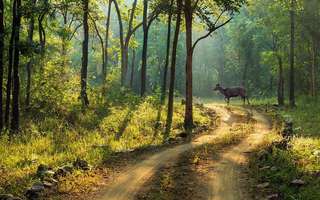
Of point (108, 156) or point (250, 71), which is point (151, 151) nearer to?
point (108, 156)

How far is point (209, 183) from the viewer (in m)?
13.8

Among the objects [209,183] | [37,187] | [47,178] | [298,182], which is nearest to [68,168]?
[47,178]

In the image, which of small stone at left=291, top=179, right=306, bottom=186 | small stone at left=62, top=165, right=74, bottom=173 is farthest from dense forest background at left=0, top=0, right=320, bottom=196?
small stone at left=62, top=165, right=74, bottom=173

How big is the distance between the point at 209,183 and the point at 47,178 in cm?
534

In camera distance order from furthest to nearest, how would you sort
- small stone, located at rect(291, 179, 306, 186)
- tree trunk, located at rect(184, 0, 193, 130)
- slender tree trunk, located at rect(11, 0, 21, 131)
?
tree trunk, located at rect(184, 0, 193, 130) → slender tree trunk, located at rect(11, 0, 21, 131) → small stone, located at rect(291, 179, 306, 186)

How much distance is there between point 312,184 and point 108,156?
9133 millimetres

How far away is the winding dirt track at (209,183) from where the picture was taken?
1270 cm

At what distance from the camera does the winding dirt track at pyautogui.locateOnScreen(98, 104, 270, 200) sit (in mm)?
12703

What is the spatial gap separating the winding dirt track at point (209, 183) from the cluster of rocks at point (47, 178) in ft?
5.58

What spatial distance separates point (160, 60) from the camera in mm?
92625

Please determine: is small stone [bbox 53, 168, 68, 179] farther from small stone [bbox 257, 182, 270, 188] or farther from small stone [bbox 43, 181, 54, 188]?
small stone [bbox 257, 182, 270, 188]

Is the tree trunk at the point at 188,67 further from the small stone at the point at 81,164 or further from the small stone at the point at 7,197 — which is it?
the small stone at the point at 7,197

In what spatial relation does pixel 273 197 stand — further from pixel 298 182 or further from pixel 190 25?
pixel 190 25

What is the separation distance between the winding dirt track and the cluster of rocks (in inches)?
66.9
